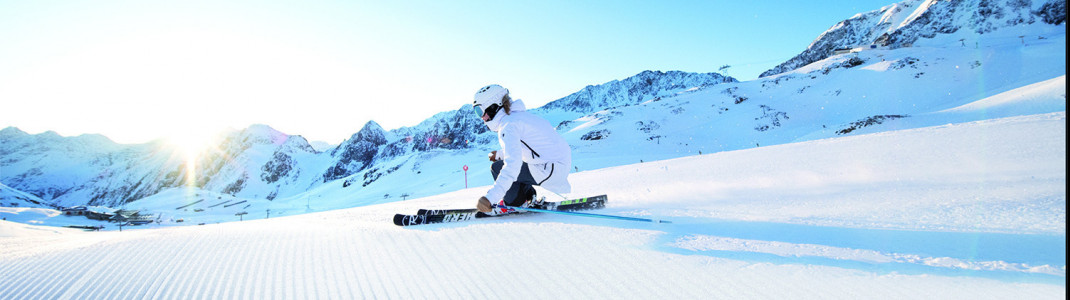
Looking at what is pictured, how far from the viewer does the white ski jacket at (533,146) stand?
440 centimetres

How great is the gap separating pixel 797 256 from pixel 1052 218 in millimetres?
2099

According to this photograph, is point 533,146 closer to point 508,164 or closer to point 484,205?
point 508,164

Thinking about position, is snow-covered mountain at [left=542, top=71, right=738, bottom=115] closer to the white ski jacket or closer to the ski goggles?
the white ski jacket

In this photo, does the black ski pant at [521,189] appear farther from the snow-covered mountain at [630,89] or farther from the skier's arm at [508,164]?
the snow-covered mountain at [630,89]

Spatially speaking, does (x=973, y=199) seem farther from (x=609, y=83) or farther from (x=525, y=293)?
(x=609, y=83)

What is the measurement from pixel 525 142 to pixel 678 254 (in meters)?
2.48

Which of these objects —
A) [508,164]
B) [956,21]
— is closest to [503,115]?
[508,164]

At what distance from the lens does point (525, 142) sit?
15.8 ft

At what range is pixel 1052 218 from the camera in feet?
9.48

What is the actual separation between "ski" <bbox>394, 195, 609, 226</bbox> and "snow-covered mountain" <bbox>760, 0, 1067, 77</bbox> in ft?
296

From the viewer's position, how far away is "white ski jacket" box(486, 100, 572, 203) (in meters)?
4.40

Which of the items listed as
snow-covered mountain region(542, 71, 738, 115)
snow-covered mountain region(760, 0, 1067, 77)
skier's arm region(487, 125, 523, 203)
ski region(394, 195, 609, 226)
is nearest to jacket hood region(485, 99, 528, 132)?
skier's arm region(487, 125, 523, 203)

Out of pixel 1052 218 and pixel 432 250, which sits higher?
pixel 432 250

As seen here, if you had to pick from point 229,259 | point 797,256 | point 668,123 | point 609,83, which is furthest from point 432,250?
point 609,83
